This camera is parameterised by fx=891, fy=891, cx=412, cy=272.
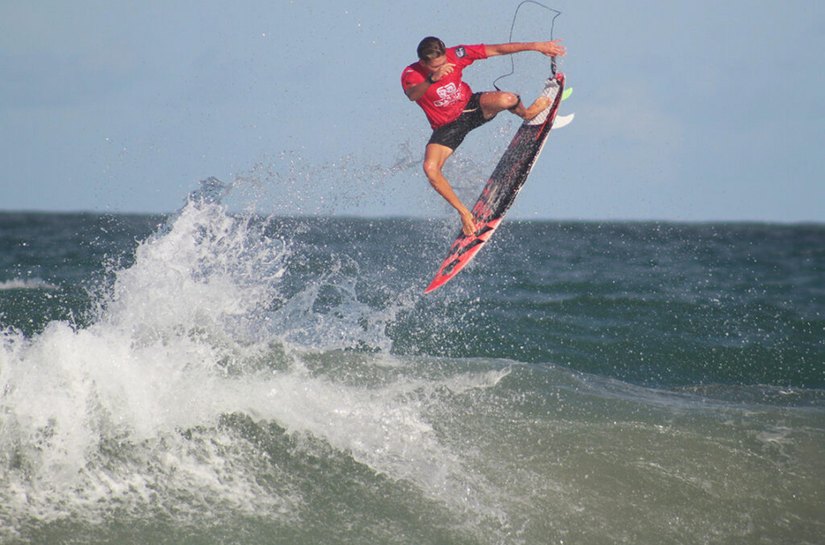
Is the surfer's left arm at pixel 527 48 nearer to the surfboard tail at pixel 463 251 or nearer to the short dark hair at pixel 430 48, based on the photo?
the short dark hair at pixel 430 48

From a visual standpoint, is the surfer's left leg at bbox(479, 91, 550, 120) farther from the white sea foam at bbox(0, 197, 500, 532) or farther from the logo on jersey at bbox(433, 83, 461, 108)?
the white sea foam at bbox(0, 197, 500, 532)

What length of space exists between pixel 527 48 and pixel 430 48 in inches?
37.3

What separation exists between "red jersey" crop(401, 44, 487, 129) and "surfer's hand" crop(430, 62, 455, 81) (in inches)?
1.8

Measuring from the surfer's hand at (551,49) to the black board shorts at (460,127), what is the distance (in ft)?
2.45

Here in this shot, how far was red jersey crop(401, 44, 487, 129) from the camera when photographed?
7863 millimetres

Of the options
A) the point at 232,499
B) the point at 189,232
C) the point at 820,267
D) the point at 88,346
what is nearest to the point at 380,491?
the point at 232,499

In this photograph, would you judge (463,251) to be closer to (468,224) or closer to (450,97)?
(468,224)

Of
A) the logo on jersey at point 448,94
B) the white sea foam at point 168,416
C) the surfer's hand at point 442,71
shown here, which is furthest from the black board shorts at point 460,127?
the white sea foam at point 168,416

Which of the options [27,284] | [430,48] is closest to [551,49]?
[430,48]

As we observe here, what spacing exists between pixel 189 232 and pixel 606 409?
3.96 m

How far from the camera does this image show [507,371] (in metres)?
8.02

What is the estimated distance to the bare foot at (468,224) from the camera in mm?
8359

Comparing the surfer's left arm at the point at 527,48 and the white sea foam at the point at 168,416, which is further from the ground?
the surfer's left arm at the point at 527,48

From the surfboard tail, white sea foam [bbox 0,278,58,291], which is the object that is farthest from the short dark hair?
white sea foam [bbox 0,278,58,291]
